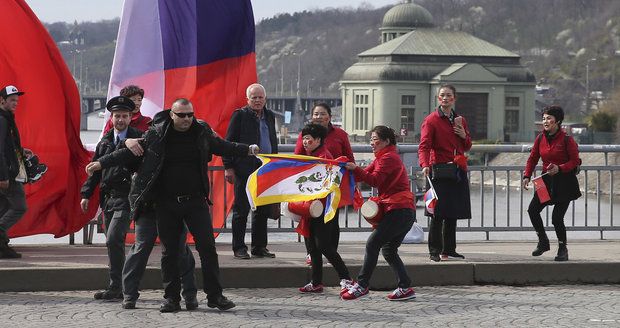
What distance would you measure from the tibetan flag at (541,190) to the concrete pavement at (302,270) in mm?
556

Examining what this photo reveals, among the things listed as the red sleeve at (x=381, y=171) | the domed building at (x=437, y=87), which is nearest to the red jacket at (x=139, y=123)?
the red sleeve at (x=381, y=171)

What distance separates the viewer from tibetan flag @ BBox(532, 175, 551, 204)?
1340 cm

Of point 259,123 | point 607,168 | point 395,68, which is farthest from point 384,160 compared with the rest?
point 395,68

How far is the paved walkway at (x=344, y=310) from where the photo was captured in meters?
10.4

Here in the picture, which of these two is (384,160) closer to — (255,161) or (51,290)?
(255,161)

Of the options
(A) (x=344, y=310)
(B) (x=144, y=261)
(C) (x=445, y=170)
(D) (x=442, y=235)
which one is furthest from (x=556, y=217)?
(B) (x=144, y=261)

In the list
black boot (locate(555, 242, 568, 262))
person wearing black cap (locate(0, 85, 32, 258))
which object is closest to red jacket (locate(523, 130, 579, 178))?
black boot (locate(555, 242, 568, 262))

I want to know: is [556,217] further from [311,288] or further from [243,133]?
[243,133]

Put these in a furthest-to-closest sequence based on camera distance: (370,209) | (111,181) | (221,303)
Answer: (370,209), (111,181), (221,303)

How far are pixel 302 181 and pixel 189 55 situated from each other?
3.84 metres

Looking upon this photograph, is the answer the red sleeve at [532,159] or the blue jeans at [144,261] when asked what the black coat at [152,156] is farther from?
the red sleeve at [532,159]

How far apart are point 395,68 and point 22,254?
14022 cm

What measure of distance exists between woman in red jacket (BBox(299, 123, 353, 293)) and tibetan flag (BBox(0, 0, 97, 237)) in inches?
122

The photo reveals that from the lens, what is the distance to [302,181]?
39.5 feet
